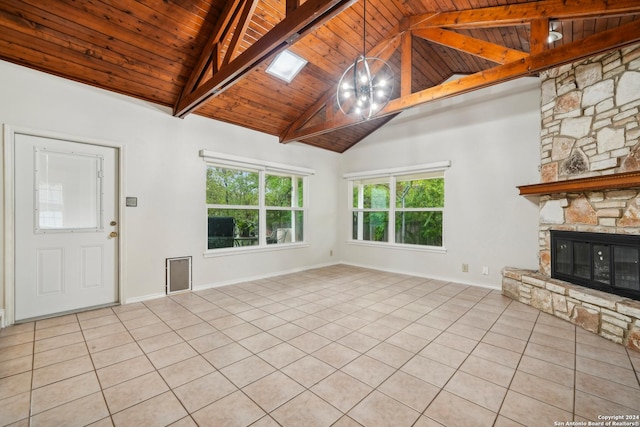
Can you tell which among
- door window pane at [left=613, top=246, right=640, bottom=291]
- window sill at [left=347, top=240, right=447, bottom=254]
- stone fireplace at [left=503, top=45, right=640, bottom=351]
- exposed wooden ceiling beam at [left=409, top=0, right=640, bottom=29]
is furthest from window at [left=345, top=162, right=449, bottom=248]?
door window pane at [left=613, top=246, right=640, bottom=291]

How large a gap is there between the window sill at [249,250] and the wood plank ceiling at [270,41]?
7.25 feet

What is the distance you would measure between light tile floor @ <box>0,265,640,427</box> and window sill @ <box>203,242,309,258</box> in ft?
3.70

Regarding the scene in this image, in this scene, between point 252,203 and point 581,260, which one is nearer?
point 581,260

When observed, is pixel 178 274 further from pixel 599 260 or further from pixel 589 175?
pixel 589 175

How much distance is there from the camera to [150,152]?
390 centimetres

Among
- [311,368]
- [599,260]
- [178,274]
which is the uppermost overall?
[599,260]

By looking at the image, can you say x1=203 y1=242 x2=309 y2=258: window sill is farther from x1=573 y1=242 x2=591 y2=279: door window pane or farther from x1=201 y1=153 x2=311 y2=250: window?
x1=573 y1=242 x2=591 y2=279: door window pane

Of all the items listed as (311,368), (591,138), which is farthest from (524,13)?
(311,368)

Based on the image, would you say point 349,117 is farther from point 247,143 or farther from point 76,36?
point 76,36

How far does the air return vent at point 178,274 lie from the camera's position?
13.4 ft

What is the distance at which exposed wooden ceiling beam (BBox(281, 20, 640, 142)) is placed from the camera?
2.34 metres

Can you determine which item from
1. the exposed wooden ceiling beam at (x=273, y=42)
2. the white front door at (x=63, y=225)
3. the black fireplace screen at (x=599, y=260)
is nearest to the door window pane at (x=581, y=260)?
the black fireplace screen at (x=599, y=260)

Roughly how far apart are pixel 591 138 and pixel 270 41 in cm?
387

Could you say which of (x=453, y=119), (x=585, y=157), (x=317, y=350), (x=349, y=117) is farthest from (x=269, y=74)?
(x=585, y=157)
